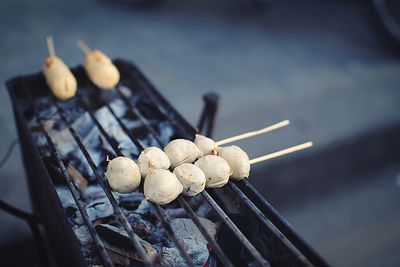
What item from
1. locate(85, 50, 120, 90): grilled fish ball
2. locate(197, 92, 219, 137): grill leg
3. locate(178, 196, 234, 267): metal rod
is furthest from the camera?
locate(197, 92, 219, 137): grill leg

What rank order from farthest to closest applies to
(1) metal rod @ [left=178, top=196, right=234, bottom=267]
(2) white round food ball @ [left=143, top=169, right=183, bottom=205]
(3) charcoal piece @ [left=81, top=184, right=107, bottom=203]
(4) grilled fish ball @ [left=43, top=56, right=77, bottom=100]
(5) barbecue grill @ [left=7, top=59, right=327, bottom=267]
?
(4) grilled fish ball @ [left=43, top=56, right=77, bottom=100] → (3) charcoal piece @ [left=81, top=184, right=107, bottom=203] → (2) white round food ball @ [left=143, top=169, right=183, bottom=205] → (5) barbecue grill @ [left=7, top=59, right=327, bottom=267] → (1) metal rod @ [left=178, top=196, right=234, bottom=267]

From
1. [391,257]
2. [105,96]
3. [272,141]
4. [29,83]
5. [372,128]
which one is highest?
[29,83]

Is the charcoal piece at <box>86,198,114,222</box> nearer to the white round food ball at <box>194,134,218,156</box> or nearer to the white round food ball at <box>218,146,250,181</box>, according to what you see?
the white round food ball at <box>194,134,218,156</box>

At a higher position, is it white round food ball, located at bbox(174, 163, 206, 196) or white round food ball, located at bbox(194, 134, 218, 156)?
white round food ball, located at bbox(194, 134, 218, 156)

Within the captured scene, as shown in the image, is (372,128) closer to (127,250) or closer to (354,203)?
(354,203)

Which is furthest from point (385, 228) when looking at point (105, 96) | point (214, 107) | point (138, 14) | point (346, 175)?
point (138, 14)

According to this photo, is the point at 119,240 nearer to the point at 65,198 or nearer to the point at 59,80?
the point at 65,198

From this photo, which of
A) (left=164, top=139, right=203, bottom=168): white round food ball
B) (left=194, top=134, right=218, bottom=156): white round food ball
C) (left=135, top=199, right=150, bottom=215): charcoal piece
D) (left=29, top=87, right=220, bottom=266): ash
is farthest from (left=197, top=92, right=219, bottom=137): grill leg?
(left=135, top=199, right=150, bottom=215): charcoal piece
